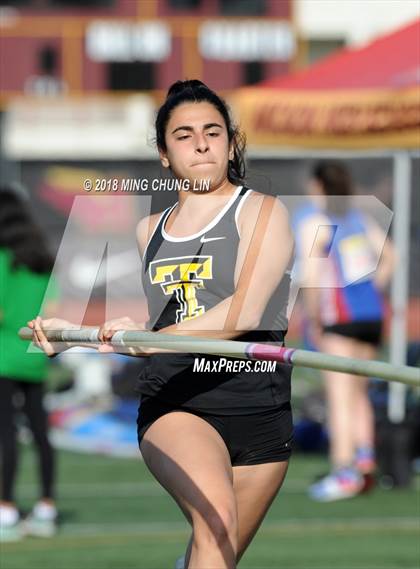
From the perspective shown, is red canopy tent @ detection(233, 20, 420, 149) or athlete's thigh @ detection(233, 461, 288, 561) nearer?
athlete's thigh @ detection(233, 461, 288, 561)

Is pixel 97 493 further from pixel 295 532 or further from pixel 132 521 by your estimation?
pixel 295 532

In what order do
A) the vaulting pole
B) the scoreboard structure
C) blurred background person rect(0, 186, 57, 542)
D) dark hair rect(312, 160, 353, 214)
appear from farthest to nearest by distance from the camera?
the scoreboard structure, dark hair rect(312, 160, 353, 214), blurred background person rect(0, 186, 57, 542), the vaulting pole

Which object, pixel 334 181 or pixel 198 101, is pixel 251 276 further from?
pixel 334 181

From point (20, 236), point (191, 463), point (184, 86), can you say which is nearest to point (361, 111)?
point (20, 236)

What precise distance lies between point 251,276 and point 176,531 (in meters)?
4.24

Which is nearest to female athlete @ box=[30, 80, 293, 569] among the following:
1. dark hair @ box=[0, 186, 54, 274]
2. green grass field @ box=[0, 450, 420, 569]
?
green grass field @ box=[0, 450, 420, 569]

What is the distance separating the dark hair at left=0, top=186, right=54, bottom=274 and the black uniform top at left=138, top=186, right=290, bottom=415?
3.92m

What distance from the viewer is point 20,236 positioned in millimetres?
8969

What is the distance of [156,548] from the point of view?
8352 millimetres

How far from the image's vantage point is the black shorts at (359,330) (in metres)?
10.3

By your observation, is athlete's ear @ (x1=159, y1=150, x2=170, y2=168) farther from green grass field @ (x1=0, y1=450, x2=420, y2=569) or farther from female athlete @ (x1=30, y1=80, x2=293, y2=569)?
green grass field @ (x1=0, y1=450, x2=420, y2=569)

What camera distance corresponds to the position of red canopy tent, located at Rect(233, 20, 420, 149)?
10.0m

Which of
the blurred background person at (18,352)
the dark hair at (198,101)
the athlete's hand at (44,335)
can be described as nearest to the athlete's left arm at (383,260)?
Result: the blurred background person at (18,352)

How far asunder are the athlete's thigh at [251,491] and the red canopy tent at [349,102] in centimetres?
511
